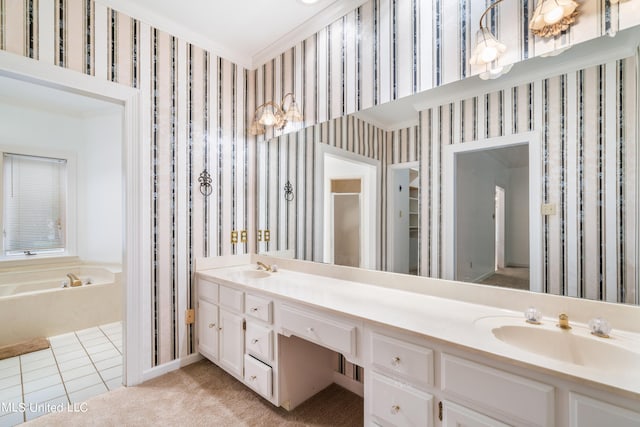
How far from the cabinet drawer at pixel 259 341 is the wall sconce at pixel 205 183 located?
119 cm

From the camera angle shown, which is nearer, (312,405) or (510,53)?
(510,53)

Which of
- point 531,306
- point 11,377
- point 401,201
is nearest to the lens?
point 531,306

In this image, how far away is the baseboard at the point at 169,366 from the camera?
2080 millimetres

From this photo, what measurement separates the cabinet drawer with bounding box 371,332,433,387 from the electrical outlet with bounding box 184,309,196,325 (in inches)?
67.1

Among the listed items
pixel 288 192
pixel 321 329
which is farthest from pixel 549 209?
pixel 288 192

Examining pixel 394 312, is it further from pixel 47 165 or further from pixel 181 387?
pixel 47 165

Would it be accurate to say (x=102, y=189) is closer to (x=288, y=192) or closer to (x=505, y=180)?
(x=288, y=192)

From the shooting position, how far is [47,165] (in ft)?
12.1

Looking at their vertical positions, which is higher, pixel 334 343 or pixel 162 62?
pixel 162 62

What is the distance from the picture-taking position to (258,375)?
Answer: 176cm

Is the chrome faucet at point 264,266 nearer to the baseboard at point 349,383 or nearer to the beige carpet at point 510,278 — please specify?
the baseboard at point 349,383

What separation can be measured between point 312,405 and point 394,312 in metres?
1.02

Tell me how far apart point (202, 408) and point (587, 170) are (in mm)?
2405

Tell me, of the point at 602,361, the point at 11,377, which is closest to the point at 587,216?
the point at 602,361
